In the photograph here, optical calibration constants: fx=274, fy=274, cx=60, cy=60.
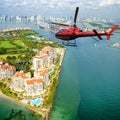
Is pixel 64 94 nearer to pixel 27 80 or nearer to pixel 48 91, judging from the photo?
pixel 48 91

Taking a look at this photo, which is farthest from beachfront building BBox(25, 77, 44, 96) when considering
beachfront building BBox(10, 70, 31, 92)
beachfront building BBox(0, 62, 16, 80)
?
beachfront building BBox(0, 62, 16, 80)

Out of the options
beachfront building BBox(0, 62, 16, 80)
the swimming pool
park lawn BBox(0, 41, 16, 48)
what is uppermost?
the swimming pool

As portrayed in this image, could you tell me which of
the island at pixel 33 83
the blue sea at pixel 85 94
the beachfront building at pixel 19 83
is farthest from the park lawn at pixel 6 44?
the beachfront building at pixel 19 83

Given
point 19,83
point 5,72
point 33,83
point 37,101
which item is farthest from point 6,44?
point 37,101

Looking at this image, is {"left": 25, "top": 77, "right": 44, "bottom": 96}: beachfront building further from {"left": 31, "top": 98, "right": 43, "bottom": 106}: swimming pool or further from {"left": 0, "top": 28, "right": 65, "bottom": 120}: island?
{"left": 31, "top": 98, "right": 43, "bottom": 106}: swimming pool

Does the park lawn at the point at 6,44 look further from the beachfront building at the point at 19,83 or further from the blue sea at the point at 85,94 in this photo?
the beachfront building at the point at 19,83

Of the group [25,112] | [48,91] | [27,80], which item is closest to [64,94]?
[48,91]

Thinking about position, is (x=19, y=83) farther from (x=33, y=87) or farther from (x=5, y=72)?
(x=5, y=72)

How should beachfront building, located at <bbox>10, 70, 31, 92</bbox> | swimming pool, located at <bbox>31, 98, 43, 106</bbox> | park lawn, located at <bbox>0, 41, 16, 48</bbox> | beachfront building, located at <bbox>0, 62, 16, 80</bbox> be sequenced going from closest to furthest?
swimming pool, located at <bbox>31, 98, 43, 106</bbox> → beachfront building, located at <bbox>10, 70, 31, 92</bbox> → beachfront building, located at <bbox>0, 62, 16, 80</bbox> → park lawn, located at <bbox>0, 41, 16, 48</bbox>

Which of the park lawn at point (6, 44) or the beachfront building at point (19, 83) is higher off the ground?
the beachfront building at point (19, 83)

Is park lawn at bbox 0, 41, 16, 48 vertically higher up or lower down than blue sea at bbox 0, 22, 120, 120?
lower down
